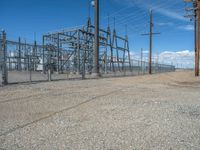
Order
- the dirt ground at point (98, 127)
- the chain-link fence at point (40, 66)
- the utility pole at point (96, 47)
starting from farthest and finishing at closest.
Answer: the utility pole at point (96, 47)
the chain-link fence at point (40, 66)
the dirt ground at point (98, 127)

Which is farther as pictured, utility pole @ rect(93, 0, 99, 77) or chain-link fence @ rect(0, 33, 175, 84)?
utility pole @ rect(93, 0, 99, 77)

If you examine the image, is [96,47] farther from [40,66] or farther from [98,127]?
[98,127]

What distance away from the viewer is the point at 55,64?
3216 cm

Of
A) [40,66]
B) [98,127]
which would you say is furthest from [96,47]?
[98,127]

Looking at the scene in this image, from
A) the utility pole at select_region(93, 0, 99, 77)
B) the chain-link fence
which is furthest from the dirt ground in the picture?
the utility pole at select_region(93, 0, 99, 77)

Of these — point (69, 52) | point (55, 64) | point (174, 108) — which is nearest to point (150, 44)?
point (69, 52)

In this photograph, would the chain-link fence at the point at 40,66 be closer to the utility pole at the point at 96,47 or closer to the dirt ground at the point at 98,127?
the utility pole at the point at 96,47

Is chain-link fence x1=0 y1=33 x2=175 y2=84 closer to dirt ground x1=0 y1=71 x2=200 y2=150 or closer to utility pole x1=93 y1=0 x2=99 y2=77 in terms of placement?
utility pole x1=93 y1=0 x2=99 y2=77

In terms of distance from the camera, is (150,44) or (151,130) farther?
(150,44)

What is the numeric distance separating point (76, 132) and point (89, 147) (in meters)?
0.78

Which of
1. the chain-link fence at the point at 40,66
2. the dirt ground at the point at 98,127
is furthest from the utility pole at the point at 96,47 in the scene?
the dirt ground at the point at 98,127

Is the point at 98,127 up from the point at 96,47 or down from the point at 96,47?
down

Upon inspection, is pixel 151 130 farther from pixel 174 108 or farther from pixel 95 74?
pixel 95 74

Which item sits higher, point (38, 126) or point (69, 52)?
point (69, 52)
